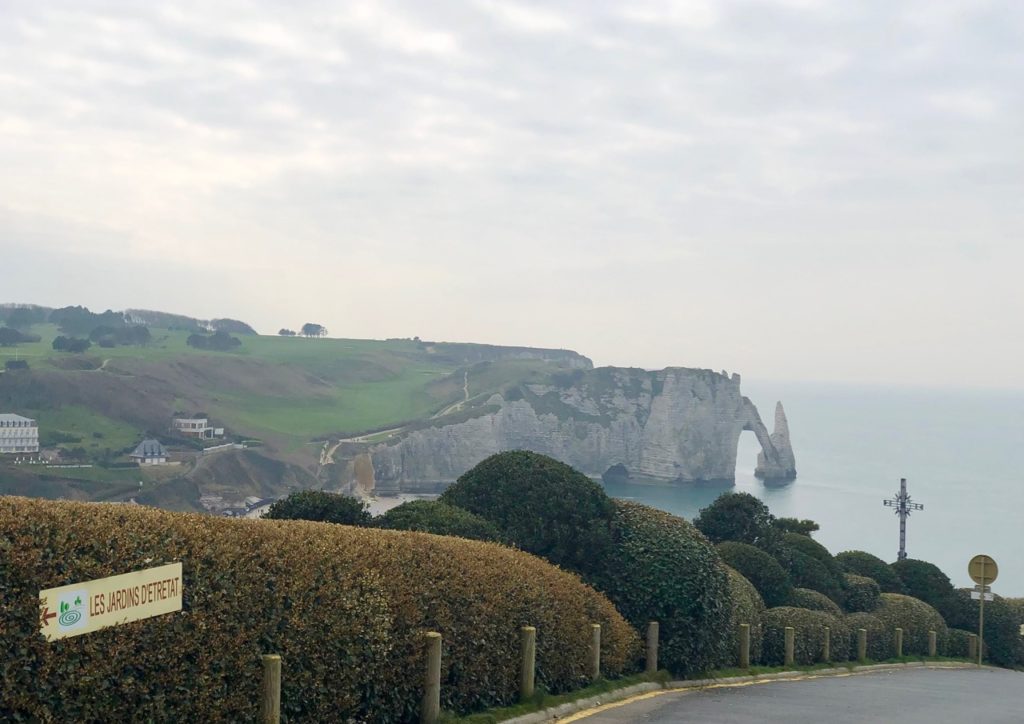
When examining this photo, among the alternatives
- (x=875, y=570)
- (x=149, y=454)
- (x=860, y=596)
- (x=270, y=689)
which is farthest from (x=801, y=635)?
(x=149, y=454)

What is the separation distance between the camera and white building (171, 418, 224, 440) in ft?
598

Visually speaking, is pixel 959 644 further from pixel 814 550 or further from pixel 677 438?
pixel 677 438

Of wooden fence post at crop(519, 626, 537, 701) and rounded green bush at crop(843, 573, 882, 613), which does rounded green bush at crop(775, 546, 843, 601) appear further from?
wooden fence post at crop(519, 626, 537, 701)

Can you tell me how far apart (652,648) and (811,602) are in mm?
15396

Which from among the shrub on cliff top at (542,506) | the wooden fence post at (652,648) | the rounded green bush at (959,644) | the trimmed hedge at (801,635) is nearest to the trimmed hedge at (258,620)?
the wooden fence post at (652,648)

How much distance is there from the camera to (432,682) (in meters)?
Result: 10.8

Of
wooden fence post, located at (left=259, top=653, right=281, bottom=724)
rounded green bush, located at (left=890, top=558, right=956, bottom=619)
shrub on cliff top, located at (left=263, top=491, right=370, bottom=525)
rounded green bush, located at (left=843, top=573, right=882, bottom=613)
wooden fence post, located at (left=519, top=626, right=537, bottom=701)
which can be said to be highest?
shrub on cliff top, located at (left=263, top=491, right=370, bottom=525)

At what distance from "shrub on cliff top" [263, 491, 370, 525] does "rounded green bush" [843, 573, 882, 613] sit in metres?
23.2

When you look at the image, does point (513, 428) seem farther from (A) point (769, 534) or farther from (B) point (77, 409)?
(A) point (769, 534)

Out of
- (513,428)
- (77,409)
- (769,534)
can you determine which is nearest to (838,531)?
(513,428)

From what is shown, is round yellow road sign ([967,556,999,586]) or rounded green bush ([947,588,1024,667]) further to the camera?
rounded green bush ([947,588,1024,667])

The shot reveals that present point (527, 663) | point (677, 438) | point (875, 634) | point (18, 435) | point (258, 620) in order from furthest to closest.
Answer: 1. point (677, 438)
2. point (18, 435)
3. point (875, 634)
4. point (527, 663)
5. point (258, 620)

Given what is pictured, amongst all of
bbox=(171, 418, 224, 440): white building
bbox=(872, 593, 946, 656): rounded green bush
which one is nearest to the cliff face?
bbox=(171, 418, 224, 440): white building

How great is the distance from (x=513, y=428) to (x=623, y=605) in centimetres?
18104
